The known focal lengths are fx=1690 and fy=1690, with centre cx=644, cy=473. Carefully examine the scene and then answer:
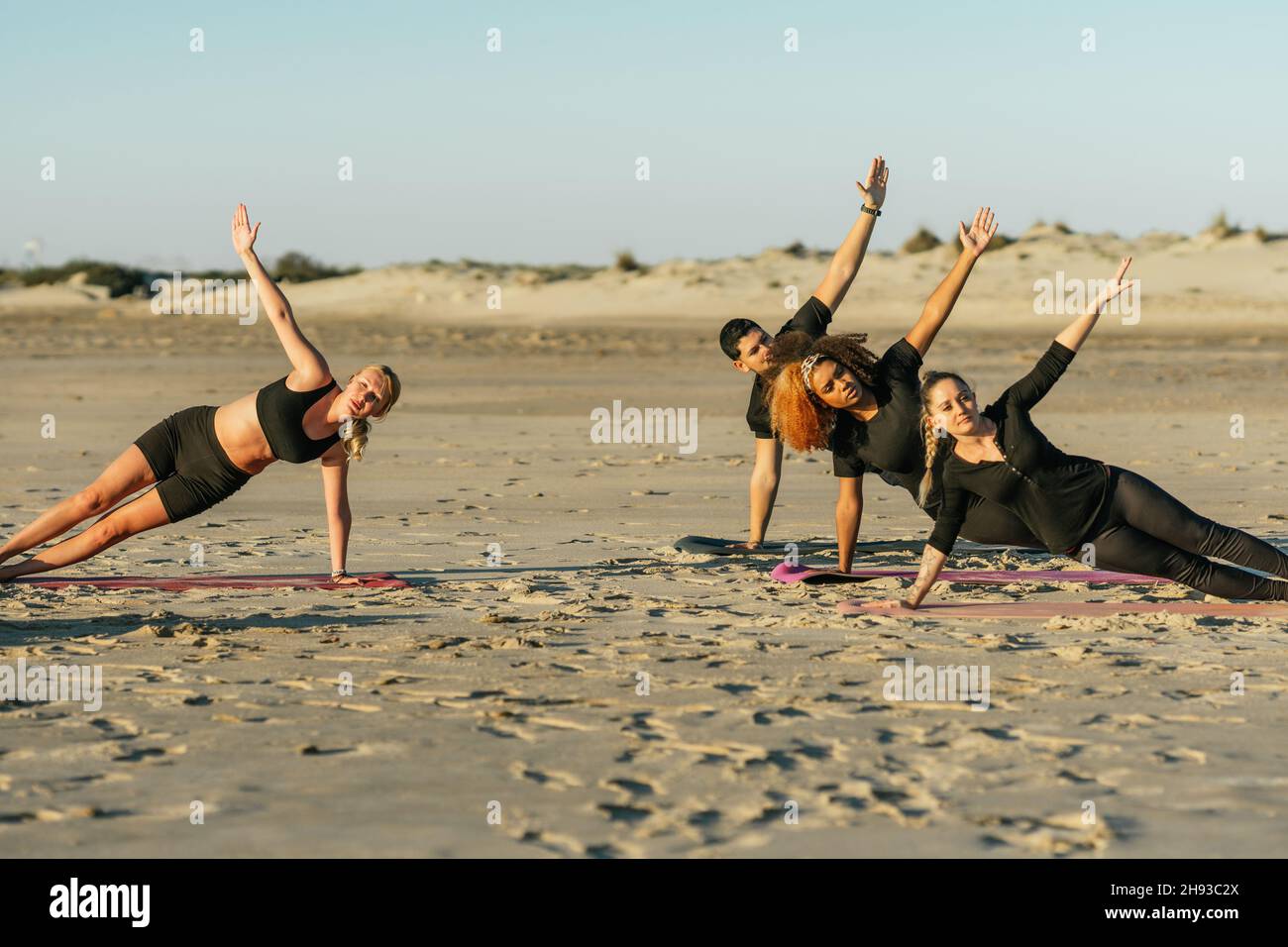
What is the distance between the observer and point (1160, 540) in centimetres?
763

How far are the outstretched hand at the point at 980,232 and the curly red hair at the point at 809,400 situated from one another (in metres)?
0.67

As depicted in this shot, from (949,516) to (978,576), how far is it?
1359 mm

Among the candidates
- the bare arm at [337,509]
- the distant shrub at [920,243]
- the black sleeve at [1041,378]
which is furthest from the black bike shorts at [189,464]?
the distant shrub at [920,243]

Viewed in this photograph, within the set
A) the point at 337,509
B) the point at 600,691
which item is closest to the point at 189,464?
the point at 337,509

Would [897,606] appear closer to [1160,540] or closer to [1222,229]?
[1160,540]

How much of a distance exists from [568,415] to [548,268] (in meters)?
40.0

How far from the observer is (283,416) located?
7965 mm

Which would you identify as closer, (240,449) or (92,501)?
(240,449)

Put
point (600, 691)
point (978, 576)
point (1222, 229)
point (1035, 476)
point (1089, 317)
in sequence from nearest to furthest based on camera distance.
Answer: point (600, 691) → point (1089, 317) → point (1035, 476) → point (978, 576) → point (1222, 229)

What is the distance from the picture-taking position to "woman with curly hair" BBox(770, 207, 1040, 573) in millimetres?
A: 8102

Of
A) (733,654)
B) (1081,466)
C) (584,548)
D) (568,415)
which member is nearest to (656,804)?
(733,654)

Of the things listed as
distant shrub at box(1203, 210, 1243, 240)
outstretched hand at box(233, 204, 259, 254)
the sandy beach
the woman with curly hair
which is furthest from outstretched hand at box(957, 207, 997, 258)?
distant shrub at box(1203, 210, 1243, 240)

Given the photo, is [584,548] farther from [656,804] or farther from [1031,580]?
[656,804]

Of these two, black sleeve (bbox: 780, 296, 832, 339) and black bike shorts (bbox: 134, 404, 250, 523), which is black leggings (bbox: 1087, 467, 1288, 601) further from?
black bike shorts (bbox: 134, 404, 250, 523)
